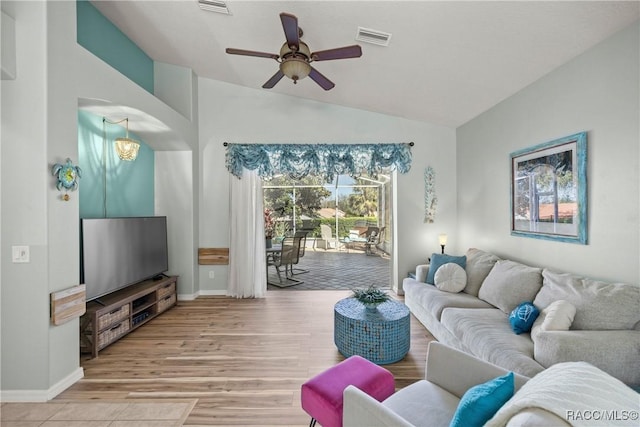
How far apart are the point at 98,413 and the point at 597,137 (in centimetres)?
436

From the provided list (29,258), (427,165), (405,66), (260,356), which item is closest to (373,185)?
(427,165)

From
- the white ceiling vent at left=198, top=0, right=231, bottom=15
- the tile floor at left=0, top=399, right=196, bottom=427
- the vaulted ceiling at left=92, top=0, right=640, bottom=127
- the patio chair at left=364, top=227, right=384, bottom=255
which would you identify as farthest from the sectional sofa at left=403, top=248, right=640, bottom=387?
the patio chair at left=364, top=227, right=384, bottom=255

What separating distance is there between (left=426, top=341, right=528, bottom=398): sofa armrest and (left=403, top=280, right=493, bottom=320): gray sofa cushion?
1.35 metres

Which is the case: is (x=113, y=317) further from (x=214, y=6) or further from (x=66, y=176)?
(x=214, y=6)

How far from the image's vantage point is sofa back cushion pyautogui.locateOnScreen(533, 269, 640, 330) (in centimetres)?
186

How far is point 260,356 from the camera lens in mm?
2664

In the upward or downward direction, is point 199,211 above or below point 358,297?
above

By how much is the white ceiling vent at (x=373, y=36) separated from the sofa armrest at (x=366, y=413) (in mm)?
2916

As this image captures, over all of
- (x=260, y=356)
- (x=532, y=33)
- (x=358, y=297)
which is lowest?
(x=260, y=356)

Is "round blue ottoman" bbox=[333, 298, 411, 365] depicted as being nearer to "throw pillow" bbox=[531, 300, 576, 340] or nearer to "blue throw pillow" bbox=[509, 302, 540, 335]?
"blue throw pillow" bbox=[509, 302, 540, 335]

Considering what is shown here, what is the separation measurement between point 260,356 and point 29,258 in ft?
6.57

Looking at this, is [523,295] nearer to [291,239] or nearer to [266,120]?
[291,239]

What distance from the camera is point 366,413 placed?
116 centimetres

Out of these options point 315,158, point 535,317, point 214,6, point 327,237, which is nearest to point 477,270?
point 535,317
